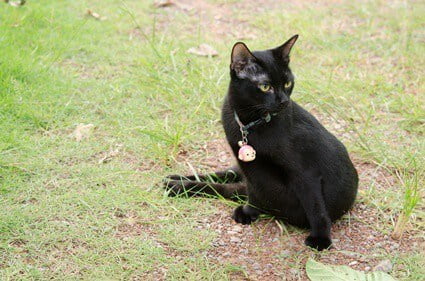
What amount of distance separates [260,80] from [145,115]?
1291 mm

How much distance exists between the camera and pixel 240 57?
2455 millimetres

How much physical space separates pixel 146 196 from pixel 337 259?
0.99 meters

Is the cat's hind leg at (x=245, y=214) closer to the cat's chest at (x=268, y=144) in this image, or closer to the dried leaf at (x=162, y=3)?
the cat's chest at (x=268, y=144)

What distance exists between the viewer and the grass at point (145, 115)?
7.95 feet

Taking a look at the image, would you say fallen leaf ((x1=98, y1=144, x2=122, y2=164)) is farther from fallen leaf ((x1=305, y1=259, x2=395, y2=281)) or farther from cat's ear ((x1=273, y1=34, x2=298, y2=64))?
fallen leaf ((x1=305, y1=259, x2=395, y2=281))

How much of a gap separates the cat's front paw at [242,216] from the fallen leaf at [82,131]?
3.66 ft

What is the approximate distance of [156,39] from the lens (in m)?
4.52

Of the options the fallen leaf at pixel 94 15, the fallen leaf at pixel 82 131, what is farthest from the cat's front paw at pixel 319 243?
the fallen leaf at pixel 94 15

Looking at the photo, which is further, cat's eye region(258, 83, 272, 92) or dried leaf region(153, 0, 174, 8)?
dried leaf region(153, 0, 174, 8)

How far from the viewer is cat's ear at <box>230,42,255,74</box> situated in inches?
95.4

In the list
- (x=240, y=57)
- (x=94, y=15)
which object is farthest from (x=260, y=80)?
(x=94, y=15)

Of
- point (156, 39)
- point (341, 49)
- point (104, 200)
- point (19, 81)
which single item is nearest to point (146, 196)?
point (104, 200)

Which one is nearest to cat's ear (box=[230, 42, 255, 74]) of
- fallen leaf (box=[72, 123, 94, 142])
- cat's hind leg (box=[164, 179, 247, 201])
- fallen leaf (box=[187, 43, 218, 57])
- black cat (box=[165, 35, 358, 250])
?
black cat (box=[165, 35, 358, 250])

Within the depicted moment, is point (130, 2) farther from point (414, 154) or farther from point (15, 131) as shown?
point (414, 154)
